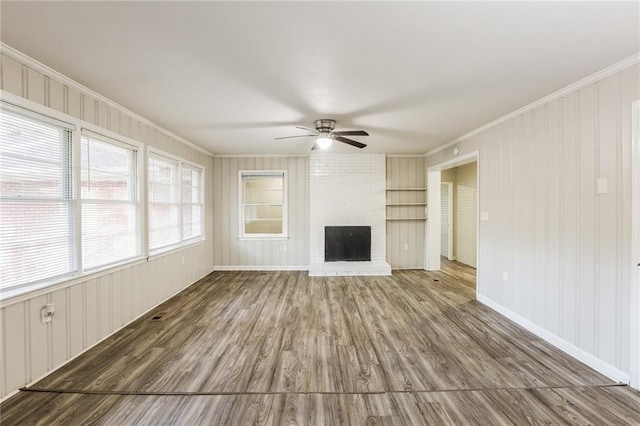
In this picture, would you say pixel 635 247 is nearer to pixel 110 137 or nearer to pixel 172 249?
pixel 110 137

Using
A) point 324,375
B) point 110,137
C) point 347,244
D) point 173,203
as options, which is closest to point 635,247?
point 324,375

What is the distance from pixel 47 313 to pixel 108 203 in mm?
1232

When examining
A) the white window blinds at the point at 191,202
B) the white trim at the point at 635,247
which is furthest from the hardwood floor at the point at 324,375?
the white window blinds at the point at 191,202

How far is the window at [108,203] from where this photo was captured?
107 inches

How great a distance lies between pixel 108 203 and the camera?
3008mm

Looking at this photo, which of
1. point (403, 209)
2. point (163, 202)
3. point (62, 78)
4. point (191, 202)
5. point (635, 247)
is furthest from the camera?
point (403, 209)

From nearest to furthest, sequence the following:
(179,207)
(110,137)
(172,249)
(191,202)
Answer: (110,137) < (172,249) < (179,207) < (191,202)

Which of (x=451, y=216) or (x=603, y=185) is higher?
(x=603, y=185)

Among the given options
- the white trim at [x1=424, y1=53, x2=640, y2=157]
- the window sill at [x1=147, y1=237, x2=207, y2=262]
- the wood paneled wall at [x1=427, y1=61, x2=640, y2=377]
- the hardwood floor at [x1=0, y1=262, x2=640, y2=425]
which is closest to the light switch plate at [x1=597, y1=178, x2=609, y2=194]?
the wood paneled wall at [x1=427, y1=61, x2=640, y2=377]

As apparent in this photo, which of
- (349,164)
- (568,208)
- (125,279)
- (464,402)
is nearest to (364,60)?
(568,208)

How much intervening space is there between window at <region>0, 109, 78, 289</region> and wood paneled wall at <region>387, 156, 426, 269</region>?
17.9 ft

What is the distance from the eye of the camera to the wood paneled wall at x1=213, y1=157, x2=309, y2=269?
6.10 metres

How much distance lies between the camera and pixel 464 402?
6.31 feet

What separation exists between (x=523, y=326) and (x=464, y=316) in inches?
24.5
